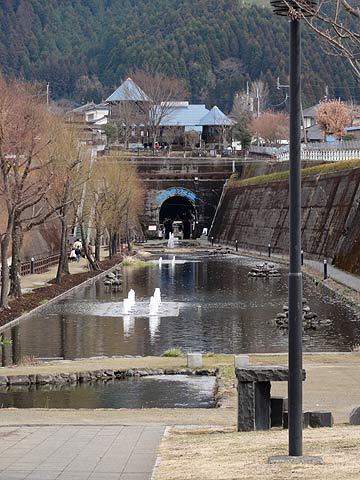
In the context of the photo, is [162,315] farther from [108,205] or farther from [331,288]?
[108,205]

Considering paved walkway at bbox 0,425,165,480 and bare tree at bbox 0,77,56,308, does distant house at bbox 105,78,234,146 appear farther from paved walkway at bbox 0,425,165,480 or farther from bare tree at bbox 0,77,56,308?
paved walkway at bbox 0,425,165,480

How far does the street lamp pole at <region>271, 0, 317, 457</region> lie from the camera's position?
10180mm

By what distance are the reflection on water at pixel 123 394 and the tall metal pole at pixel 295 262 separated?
26.2 feet

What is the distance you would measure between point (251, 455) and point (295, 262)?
79.4 inches

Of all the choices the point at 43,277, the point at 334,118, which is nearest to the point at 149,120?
the point at 334,118

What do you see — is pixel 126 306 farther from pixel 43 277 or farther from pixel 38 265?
pixel 38 265

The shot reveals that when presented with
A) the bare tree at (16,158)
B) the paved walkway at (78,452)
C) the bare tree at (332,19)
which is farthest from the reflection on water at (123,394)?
the bare tree at (16,158)

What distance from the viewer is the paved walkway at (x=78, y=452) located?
1070 centimetres

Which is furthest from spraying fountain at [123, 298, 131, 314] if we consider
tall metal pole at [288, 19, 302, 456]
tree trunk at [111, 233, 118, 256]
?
tree trunk at [111, 233, 118, 256]

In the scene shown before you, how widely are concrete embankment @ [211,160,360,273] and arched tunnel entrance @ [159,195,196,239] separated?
9648mm

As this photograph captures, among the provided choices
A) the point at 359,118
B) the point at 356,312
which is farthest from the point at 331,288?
the point at 359,118

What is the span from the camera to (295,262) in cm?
1037

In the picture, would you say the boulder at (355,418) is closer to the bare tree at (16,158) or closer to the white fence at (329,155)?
the bare tree at (16,158)

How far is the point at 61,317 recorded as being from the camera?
1318 inches
